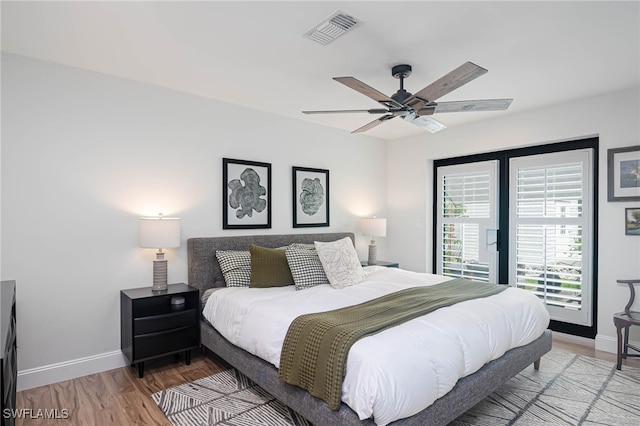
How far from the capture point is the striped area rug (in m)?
2.38

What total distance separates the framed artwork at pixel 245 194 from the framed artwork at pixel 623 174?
3.56 m

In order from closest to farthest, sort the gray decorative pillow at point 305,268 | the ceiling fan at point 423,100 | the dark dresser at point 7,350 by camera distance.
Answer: the dark dresser at point 7,350 < the ceiling fan at point 423,100 < the gray decorative pillow at point 305,268

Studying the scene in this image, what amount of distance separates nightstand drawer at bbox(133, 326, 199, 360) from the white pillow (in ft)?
4.40

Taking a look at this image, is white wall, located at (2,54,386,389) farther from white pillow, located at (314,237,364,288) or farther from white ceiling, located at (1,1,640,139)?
white pillow, located at (314,237,364,288)

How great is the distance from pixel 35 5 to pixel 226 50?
3.73 feet

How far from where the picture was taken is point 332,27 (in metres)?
2.34

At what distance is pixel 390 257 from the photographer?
5.73 m

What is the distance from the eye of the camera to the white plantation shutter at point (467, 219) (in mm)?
4703

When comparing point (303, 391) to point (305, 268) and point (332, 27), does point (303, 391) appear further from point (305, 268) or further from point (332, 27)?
point (332, 27)

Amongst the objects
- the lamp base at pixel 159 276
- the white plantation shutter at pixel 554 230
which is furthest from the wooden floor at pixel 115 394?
the white plantation shutter at pixel 554 230

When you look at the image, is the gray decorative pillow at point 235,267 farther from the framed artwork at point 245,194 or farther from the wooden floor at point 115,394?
the wooden floor at point 115,394

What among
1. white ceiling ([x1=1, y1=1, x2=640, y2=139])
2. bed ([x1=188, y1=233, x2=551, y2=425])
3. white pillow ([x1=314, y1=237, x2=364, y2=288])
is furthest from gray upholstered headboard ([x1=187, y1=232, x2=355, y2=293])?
white ceiling ([x1=1, y1=1, x2=640, y2=139])

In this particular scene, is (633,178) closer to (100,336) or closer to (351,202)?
(351,202)

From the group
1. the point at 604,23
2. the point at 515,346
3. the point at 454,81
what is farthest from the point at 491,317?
the point at 604,23
